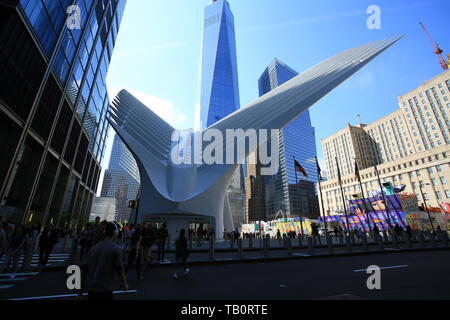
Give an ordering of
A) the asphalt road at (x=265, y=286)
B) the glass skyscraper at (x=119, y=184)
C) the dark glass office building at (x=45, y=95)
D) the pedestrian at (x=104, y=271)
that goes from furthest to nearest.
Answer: the glass skyscraper at (x=119, y=184) < the dark glass office building at (x=45, y=95) < the asphalt road at (x=265, y=286) < the pedestrian at (x=104, y=271)

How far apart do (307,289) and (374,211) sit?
142 ft

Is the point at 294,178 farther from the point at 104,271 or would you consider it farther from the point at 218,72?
the point at 104,271

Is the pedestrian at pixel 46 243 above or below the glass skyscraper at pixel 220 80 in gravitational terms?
below

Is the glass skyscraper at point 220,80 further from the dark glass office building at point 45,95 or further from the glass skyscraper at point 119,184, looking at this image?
the dark glass office building at point 45,95

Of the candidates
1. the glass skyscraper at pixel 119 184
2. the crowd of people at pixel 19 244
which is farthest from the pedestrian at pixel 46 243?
the glass skyscraper at pixel 119 184

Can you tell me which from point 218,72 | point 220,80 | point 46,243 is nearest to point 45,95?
point 46,243

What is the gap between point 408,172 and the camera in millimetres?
65625

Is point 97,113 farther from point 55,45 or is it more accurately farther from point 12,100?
point 12,100

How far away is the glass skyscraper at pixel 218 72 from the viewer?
3735 inches

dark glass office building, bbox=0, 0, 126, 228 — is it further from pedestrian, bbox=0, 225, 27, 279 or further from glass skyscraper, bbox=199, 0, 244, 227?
glass skyscraper, bbox=199, 0, 244, 227

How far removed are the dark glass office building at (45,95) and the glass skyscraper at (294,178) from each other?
8479 cm

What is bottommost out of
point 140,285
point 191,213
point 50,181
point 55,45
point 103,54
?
point 140,285

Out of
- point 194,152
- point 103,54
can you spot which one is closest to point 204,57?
point 103,54

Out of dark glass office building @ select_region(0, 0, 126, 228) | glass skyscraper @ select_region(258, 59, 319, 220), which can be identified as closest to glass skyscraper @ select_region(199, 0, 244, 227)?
glass skyscraper @ select_region(258, 59, 319, 220)
